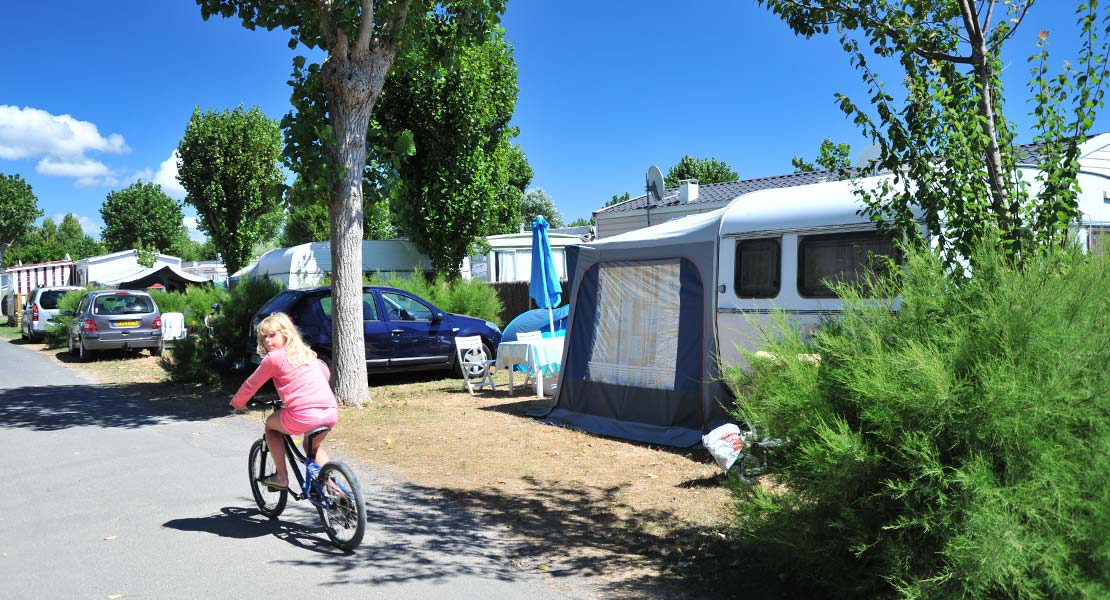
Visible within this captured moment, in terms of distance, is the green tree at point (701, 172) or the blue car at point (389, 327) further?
the green tree at point (701, 172)

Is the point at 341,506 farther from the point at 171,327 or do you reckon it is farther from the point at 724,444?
the point at 171,327

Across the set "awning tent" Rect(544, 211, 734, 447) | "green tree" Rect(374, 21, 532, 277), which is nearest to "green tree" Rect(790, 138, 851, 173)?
"awning tent" Rect(544, 211, 734, 447)

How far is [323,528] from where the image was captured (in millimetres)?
5387

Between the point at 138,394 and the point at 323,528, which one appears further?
the point at 138,394

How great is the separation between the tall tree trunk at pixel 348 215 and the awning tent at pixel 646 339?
2827 millimetres

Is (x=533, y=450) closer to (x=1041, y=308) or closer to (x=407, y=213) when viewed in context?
(x=1041, y=308)

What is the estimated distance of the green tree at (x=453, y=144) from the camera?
2028 centimetres

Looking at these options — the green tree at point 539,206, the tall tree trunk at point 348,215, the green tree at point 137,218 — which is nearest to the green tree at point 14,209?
the green tree at point 137,218

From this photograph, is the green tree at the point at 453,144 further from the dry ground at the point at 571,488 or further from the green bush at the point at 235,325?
the dry ground at the point at 571,488

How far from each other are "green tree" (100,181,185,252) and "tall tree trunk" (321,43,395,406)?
59.0 m

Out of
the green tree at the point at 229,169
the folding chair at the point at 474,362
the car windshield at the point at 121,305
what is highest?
the green tree at the point at 229,169

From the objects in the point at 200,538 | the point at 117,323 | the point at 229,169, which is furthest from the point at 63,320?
the point at 200,538

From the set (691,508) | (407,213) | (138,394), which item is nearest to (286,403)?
(691,508)

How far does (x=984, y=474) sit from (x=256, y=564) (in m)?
3.85
